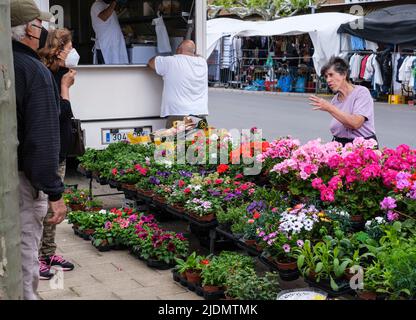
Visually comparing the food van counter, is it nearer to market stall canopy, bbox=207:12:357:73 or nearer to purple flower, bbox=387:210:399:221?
purple flower, bbox=387:210:399:221

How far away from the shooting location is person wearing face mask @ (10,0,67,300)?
3514 millimetres

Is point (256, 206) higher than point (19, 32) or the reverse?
the reverse

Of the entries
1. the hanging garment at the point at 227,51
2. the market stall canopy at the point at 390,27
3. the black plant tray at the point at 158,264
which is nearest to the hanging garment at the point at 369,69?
the market stall canopy at the point at 390,27

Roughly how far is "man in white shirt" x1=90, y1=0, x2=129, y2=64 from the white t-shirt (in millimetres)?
1123

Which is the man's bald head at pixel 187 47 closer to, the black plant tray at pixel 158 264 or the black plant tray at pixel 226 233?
the black plant tray at pixel 226 233

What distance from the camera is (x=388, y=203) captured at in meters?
5.09

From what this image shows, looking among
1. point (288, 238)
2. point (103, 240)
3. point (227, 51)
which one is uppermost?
point (227, 51)

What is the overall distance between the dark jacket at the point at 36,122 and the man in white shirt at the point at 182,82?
19.6ft

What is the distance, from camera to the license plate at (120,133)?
31.0 ft

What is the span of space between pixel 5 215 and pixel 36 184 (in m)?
0.73

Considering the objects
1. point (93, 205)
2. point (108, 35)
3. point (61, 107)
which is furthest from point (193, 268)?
point (108, 35)

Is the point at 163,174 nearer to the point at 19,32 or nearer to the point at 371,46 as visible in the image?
the point at 19,32

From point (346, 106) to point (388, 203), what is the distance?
2068 millimetres

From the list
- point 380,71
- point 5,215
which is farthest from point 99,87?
point 380,71
